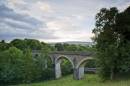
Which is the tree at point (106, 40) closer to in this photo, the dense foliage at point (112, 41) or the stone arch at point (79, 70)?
the dense foliage at point (112, 41)

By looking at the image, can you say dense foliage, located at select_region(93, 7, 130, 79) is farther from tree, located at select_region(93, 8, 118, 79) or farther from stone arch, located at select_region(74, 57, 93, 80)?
stone arch, located at select_region(74, 57, 93, 80)

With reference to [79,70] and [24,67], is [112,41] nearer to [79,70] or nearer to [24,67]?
[79,70]

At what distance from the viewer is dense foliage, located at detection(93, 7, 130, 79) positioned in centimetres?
3216

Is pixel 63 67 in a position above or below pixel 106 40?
below

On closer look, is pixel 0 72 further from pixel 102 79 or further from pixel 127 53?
pixel 127 53

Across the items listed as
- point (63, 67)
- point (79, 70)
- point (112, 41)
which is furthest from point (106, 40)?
point (63, 67)

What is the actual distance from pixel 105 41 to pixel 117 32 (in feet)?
6.25

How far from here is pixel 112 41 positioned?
3362 cm

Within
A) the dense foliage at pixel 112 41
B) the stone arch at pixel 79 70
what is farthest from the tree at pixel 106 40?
the stone arch at pixel 79 70

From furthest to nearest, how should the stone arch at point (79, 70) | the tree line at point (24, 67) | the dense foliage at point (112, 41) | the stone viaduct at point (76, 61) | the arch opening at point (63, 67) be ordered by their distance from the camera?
the arch opening at point (63, 67) < the stone arch at point (79, 70) < the stone viaduct at point (76, 61) < the tree line at point (24, 67) < the dense foliage at point (112, 41)

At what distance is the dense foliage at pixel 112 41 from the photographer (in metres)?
32.2

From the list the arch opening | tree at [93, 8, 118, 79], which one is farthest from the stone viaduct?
tree at [93, 8, 118, 79]

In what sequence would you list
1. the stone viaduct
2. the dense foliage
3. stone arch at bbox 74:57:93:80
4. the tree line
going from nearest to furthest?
1. the dense foliage
2. the tree line
3. the stone viaduct
4. stone arch at bbox 74:57:93:80

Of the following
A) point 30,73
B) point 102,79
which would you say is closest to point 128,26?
point 102,79
